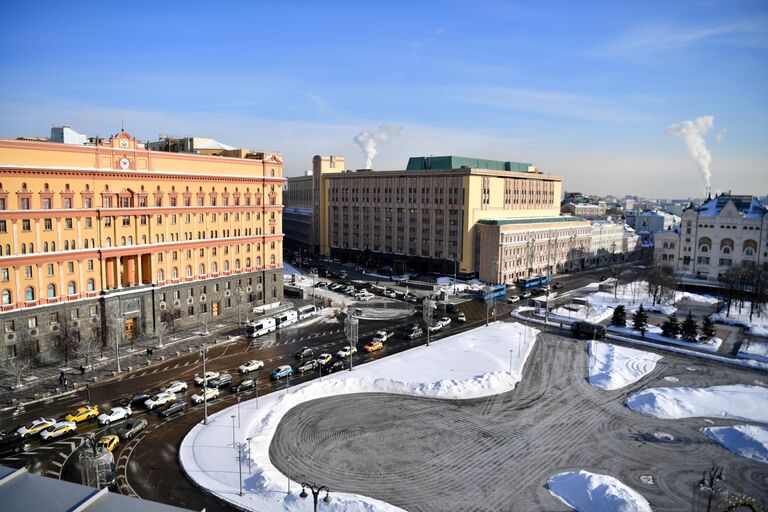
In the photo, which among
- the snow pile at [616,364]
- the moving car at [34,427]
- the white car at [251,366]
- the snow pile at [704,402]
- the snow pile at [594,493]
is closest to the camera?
the snow pile at [594,493]

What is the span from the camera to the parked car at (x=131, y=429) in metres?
37.2

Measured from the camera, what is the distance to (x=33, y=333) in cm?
5156

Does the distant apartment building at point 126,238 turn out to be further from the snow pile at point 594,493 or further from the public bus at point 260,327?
the snow pile at point 594,493

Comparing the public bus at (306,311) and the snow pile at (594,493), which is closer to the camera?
the snow pile at (594,493)

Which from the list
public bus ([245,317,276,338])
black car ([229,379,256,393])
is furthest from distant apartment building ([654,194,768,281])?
black car ([229,379,256,393])

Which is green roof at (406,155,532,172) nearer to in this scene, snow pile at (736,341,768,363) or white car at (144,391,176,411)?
snow pile at (736,341,768,363)

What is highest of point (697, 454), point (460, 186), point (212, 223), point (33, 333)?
point (460, 186)

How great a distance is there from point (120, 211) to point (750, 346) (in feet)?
236

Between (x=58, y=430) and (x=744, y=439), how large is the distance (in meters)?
47.7

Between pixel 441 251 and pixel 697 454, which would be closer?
pixel 697 454

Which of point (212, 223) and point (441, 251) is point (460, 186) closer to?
point (441, 251)

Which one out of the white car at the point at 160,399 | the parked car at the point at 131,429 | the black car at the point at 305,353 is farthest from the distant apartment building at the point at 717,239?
the parked car at the point at 131,429

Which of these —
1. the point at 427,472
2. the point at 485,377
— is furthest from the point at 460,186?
the point at 427,472

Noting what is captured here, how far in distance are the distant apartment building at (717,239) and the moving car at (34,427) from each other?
325 feet
